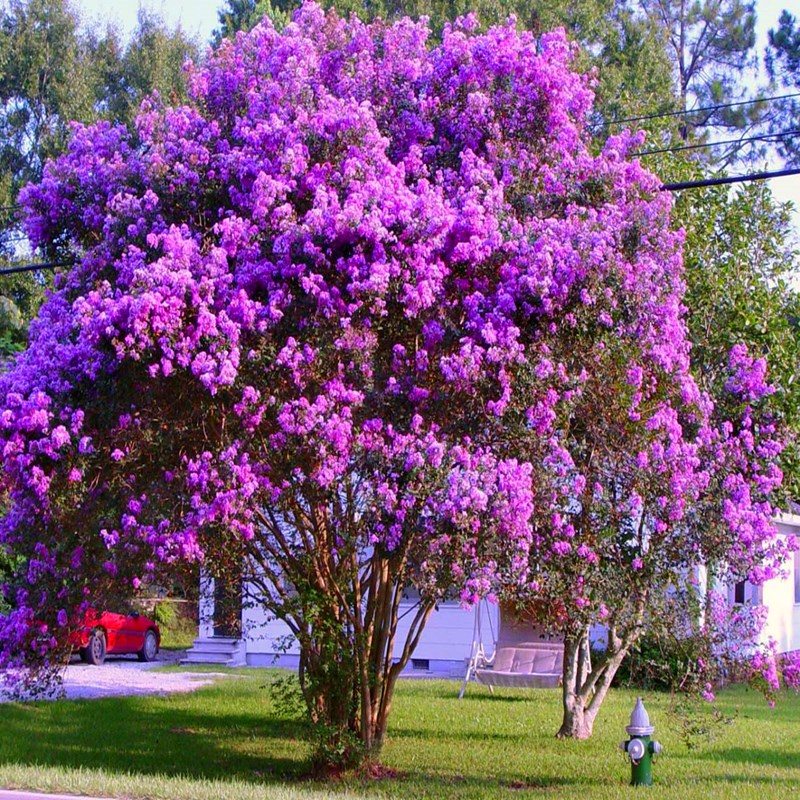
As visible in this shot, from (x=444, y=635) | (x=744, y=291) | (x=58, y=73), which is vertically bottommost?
(x=444, y=635)

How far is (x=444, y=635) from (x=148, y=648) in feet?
21.6

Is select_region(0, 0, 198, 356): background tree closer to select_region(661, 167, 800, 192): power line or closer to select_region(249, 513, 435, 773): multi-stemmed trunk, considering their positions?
select_region(661, 167, 800, 192): power line

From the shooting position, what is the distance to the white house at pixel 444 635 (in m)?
20.6

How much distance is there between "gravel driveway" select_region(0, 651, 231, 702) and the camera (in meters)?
17.3

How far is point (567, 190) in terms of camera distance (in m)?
9.34

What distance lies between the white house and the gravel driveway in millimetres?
1089

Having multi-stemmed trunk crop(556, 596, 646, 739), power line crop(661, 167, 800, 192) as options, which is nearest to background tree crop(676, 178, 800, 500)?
power line crop(661, 167, 800, 192)

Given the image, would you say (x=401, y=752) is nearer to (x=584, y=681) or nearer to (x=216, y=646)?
(x=584, y=681)

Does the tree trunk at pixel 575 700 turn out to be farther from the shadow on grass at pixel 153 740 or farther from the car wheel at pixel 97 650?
the car wheel at pixel 97 650

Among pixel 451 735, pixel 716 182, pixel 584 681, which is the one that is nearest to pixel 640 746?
pixel 584 681

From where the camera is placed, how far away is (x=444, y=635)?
21.1m

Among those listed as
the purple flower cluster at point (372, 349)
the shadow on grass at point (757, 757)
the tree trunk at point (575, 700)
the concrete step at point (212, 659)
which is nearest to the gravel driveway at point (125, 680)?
the concrete step at point (212, 659)

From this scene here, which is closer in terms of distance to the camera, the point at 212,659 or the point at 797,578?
the point at 212,659

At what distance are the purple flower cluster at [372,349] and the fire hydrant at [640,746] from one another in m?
1.10
